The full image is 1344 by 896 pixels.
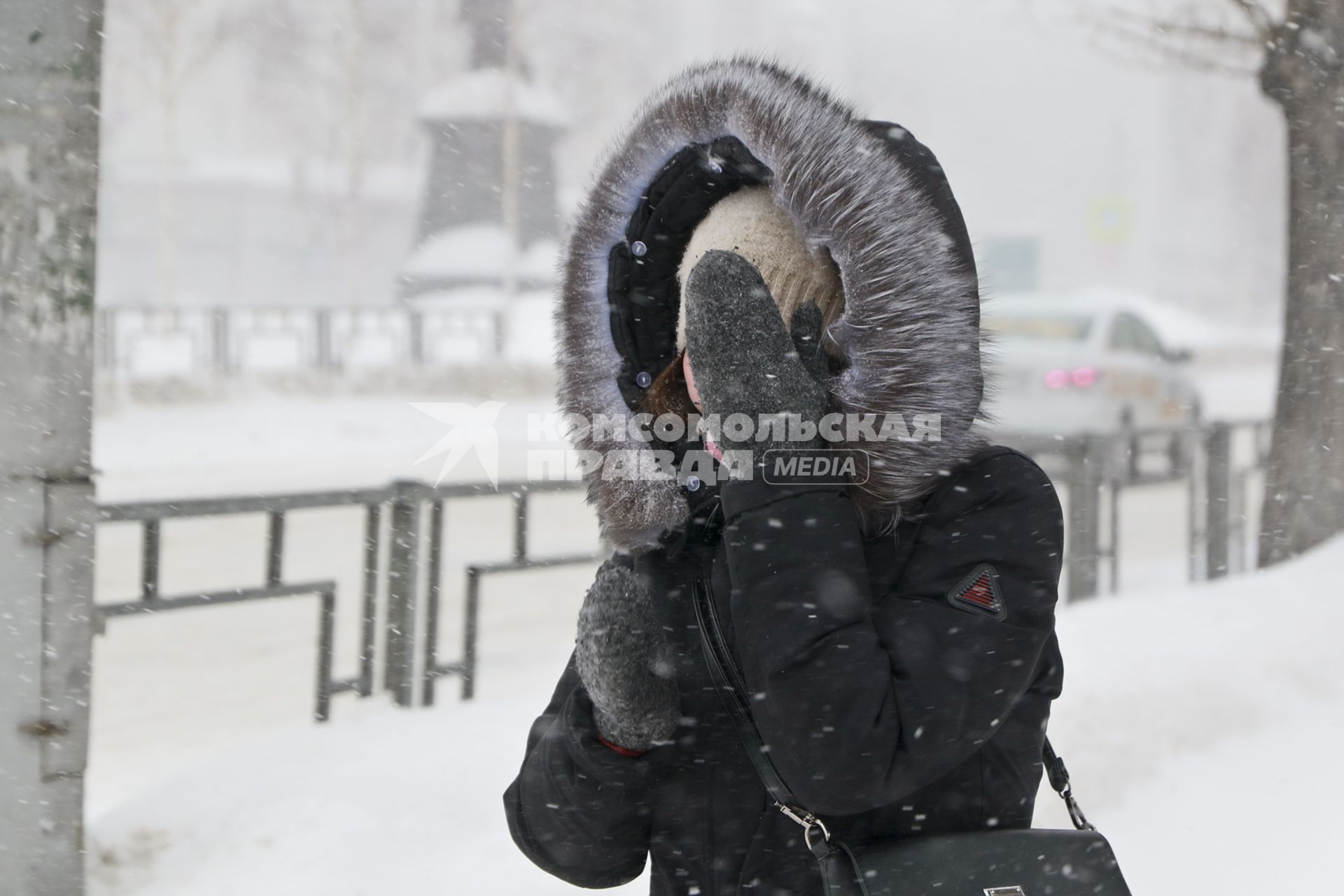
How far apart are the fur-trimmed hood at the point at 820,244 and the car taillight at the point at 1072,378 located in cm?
963

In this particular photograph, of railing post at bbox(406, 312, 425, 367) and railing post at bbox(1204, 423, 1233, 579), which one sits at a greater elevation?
railing post at bbox(406, 312, 425, 367)

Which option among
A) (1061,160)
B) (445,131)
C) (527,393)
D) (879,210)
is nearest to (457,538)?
(879,210)

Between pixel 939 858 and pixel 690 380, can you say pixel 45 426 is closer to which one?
pixel 690 380

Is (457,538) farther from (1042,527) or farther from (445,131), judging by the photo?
(445,131)

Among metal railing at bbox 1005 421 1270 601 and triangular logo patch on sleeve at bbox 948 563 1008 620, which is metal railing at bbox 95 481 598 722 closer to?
metal railing at bbox 1005 421 1270 601

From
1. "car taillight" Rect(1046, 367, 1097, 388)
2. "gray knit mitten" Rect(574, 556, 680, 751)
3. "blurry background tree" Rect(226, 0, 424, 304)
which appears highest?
"blurry background tree" Rect(226, 0, 424, 304)

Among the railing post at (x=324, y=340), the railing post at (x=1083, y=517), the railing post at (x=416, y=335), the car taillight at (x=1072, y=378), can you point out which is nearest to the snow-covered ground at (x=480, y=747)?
the railing post at (x=1083, y=517)

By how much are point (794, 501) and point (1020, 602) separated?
0.26m

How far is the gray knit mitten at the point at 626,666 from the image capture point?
1422 mm

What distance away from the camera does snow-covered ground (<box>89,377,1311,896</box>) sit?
10.2 feet

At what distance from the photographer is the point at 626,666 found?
1419mm

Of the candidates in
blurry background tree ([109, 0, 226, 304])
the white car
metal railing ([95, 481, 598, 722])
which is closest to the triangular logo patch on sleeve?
metal railing ([95, 481, 598, 722])

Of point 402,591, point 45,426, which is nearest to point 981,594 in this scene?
point 45,426

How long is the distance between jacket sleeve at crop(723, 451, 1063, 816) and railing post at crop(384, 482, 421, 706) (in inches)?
125
